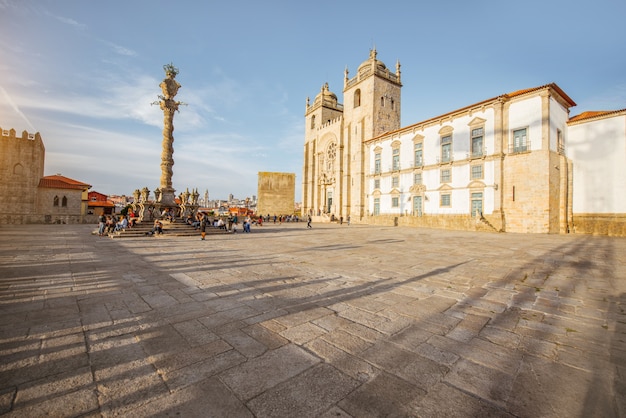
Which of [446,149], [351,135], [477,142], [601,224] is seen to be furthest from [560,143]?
[351,135]

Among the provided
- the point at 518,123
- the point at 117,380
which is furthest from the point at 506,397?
the point at 518,123

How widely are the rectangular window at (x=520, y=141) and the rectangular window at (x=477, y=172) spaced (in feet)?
8.72

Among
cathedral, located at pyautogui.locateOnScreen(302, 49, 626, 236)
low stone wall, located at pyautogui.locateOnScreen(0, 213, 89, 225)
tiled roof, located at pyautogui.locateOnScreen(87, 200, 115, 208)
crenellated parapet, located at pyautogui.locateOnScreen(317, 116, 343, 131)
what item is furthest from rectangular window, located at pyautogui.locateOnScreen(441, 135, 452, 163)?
tiled roof, located at pyautogui.locateOnScreen(87, 200, 115, 208)

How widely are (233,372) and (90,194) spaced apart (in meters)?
65.0

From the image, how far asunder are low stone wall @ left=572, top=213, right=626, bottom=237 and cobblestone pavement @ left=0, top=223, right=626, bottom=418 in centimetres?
1850

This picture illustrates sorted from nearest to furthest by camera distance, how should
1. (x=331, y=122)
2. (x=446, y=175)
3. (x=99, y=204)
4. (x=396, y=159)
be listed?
(x=446, y=175) < (x=396, y=159) < (x=331, y=122) < (x=99, y=204)

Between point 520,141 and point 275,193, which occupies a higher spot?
point 520,141

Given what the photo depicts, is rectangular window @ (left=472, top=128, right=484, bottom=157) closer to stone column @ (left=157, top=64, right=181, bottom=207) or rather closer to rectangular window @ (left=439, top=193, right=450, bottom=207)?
rectangular window @ (left=439, top=193, right=450, bottom=207)

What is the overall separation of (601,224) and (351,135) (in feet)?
85.0

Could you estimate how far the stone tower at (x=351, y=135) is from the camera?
33344 millimetres

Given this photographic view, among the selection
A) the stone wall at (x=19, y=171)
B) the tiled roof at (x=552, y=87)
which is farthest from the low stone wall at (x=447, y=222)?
the stone wall at (x=19, y=171)

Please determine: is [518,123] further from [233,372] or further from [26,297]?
[26,297]

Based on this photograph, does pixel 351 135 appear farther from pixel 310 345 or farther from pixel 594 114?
pixel 310 345

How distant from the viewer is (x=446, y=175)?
965 inches
